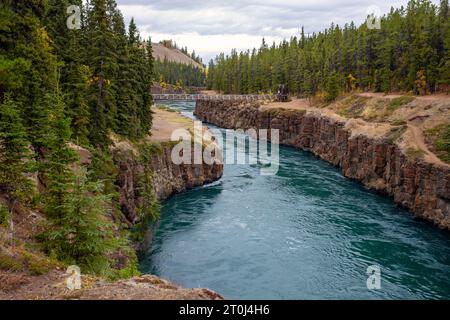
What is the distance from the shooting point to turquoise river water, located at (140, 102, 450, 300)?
30.6m

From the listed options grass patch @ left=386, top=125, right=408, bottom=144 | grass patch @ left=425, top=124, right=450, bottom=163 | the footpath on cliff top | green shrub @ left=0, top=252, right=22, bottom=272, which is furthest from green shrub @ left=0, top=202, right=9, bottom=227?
grass patch @ left=386, top=125, right=408, bottom=144

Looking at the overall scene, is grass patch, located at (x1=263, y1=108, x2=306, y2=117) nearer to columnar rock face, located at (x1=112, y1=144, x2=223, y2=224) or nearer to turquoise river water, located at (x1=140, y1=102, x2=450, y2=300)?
columnar rock face, located at (x1=112, y1=144, x2=223, y2=224)

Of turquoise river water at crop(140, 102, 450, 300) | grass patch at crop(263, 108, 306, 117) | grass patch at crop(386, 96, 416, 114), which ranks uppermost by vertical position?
grass patch at crop(386, 96, 416, 114)

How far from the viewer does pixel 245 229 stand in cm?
4162

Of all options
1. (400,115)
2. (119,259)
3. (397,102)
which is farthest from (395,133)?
(119,259)

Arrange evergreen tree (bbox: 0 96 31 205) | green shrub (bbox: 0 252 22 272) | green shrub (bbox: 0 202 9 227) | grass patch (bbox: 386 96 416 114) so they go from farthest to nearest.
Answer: grass patch (bbox: 386 96 416 114) → evergreen tree (bbox: 0 96 31 205) → green shrub (bbox: 0 202 9 227) → green shrub (bbox: 0 252 22 272)

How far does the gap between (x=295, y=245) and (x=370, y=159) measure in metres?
26.2

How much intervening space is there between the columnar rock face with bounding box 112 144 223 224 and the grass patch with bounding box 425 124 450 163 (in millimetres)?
28330

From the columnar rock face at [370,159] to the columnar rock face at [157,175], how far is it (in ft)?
70.3

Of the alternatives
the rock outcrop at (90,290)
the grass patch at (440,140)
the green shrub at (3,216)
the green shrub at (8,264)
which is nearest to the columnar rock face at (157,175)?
the green shrub at (3,216)

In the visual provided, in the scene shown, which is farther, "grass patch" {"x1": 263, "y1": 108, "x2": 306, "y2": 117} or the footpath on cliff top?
"grass patch" {"x1": 263, "y1": 108, "x2": 306, "y2": 117}

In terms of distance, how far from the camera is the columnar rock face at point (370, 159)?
44.0m

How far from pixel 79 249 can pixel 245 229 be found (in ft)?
83.3

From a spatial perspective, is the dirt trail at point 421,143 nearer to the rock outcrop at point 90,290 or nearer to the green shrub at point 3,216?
the rock outcrop at point 90,290
